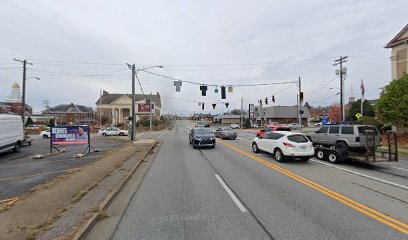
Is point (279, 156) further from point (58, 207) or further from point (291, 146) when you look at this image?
point (58, 207)

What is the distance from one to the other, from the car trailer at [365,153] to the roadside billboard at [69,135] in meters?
15.0

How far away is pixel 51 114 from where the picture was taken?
114812mm

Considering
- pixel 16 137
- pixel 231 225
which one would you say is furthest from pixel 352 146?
pixel 16 137

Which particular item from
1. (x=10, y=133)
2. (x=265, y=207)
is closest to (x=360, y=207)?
(x=265, y=207)

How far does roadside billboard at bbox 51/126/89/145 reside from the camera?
18.5m

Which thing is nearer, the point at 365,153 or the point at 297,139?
the point at 365,153

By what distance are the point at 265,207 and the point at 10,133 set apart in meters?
19.6

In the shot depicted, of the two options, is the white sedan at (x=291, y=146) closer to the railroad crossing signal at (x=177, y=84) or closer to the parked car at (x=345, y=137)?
the parked car at (x=345, y=137)

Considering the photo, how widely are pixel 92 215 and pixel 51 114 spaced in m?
126

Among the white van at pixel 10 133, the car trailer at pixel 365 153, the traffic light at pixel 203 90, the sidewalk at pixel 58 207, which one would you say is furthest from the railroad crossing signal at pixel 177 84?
the sidewalk at pixel 58 207

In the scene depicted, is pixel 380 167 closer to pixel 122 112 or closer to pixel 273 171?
pixel 273 171

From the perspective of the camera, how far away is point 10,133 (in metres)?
19.0

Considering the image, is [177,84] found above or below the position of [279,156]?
above

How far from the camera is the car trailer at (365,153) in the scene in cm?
1188
